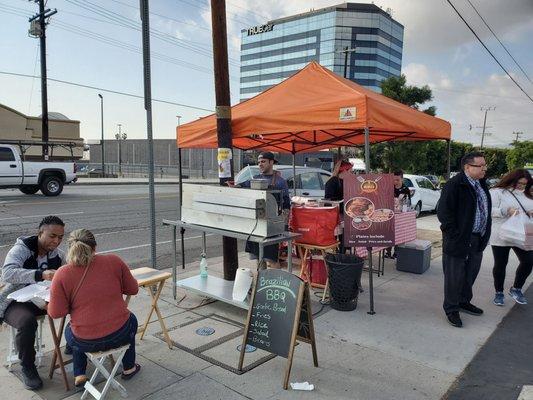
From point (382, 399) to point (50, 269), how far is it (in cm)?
299

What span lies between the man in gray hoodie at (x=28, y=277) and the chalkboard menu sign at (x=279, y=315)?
169cm

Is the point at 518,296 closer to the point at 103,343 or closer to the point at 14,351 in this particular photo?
the point at 103,343

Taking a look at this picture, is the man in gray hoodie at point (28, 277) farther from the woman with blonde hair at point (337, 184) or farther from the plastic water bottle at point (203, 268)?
the woman with blonde hair at point (337, 184)

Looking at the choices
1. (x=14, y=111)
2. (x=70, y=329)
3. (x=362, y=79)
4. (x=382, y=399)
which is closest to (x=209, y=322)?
(x=70, y=329)

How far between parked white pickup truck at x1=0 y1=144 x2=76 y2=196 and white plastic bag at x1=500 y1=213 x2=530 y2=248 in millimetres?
16521

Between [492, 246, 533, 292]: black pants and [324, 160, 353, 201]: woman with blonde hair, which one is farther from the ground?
[324, 160, 353, 201]: woman with blonde hair

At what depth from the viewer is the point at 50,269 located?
361 centimetres

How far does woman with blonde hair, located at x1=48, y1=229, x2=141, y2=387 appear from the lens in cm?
288

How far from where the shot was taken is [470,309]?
5.07 m

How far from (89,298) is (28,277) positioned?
0.82 m

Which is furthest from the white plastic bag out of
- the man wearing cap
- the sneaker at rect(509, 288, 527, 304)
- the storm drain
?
the storm drain

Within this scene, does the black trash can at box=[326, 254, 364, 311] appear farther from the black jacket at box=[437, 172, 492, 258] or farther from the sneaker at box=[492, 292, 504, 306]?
the sneaker at box=[492, 292, 504, 306]

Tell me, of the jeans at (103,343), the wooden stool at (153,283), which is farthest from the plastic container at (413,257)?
the jeans at (103,343)

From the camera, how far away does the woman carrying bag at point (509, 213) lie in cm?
521
